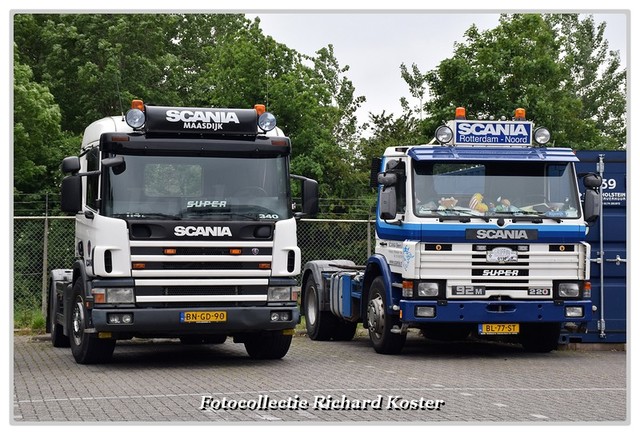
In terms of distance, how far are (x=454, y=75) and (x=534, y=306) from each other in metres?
15.0

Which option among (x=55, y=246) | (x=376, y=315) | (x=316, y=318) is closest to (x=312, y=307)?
(x=316, y=318)

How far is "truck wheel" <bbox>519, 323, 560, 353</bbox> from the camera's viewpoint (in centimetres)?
1734

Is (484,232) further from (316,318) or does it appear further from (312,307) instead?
(312,307)

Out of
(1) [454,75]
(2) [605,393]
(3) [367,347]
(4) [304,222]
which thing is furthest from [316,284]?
(1) [454,75]

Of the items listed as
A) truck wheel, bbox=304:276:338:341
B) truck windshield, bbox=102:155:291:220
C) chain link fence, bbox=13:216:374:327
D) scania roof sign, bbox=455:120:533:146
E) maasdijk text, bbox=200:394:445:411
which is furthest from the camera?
chain link fence, bbox=13:216:374:327

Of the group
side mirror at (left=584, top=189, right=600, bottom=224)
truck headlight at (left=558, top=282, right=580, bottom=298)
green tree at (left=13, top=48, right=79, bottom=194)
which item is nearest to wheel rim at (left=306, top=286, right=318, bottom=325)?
truck headlight at (left=558, top=282, right=580, bottom=298)

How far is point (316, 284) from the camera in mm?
20047

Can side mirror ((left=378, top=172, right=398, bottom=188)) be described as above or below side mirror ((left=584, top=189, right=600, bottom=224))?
above

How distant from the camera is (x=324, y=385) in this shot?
13227 millimetres

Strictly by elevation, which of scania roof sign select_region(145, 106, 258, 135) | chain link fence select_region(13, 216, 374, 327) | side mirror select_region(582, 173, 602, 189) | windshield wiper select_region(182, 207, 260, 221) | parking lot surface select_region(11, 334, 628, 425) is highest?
scania roof sign select_region(145, 106, 258, 135)

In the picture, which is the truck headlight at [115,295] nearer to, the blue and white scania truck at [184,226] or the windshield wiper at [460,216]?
the blue and white scania truck at [184,226]

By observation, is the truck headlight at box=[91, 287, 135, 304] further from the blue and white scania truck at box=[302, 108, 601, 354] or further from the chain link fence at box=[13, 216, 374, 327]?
the chain link fence at box=[13, 216, 374, 327]

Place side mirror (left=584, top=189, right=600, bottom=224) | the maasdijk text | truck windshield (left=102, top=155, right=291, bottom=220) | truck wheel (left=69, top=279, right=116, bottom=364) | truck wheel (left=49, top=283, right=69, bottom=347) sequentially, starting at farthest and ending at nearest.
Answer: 1. truck wheel (left=49, top=283, right=69, bottom=347)
2. side mirror (left=584, top=189, right=600, bottom=224)
3. truck wheel (left=69, top=279, right=116, bottom=364)
4. truck windshield (left=102, top=155, right=291, bottom=220)
5. the maasdijk text

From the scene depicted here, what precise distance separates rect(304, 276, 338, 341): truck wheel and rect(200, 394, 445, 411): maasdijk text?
799 centimetres
